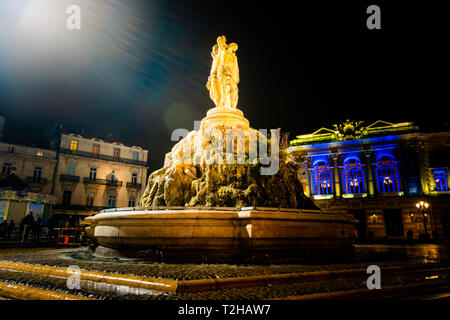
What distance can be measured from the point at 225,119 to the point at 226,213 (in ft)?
21.4

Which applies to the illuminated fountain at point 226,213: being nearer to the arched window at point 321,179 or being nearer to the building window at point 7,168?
the arched window at point 321,179

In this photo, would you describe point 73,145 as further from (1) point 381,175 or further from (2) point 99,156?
(1) point 381,175

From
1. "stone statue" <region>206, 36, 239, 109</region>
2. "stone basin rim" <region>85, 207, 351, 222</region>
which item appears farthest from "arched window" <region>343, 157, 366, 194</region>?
"stone basin rim" <region>85, 207, 351, 222</region>

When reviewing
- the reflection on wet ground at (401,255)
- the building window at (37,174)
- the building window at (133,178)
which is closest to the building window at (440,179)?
the reflection on wet ground at (401,255)

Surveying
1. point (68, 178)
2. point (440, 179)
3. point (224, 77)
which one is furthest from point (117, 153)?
point (440, 179)

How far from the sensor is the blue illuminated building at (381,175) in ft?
112

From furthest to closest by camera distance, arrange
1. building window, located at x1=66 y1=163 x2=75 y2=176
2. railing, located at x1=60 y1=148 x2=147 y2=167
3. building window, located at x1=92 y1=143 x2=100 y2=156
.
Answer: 1. building window, located at x1=92 y1=143 x2=100 y2=156
2. railing, located at x1=60 y1=148 x2=147 y2=167
3. building window, located at x1=66 y1=163 x2=75 y2=176

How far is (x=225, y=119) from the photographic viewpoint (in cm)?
1285

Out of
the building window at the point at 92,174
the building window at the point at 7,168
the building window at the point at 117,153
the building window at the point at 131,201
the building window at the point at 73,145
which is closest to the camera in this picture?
the building window at the point at 7,168

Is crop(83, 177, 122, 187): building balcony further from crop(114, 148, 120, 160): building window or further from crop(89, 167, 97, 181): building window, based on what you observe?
crop(114, 148, 120, 160): building window

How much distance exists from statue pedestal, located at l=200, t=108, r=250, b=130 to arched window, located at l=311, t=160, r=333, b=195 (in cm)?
2952

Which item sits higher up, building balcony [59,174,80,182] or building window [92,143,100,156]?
building window [92,143,100,156]

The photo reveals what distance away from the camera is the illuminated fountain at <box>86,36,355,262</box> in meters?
7.00
